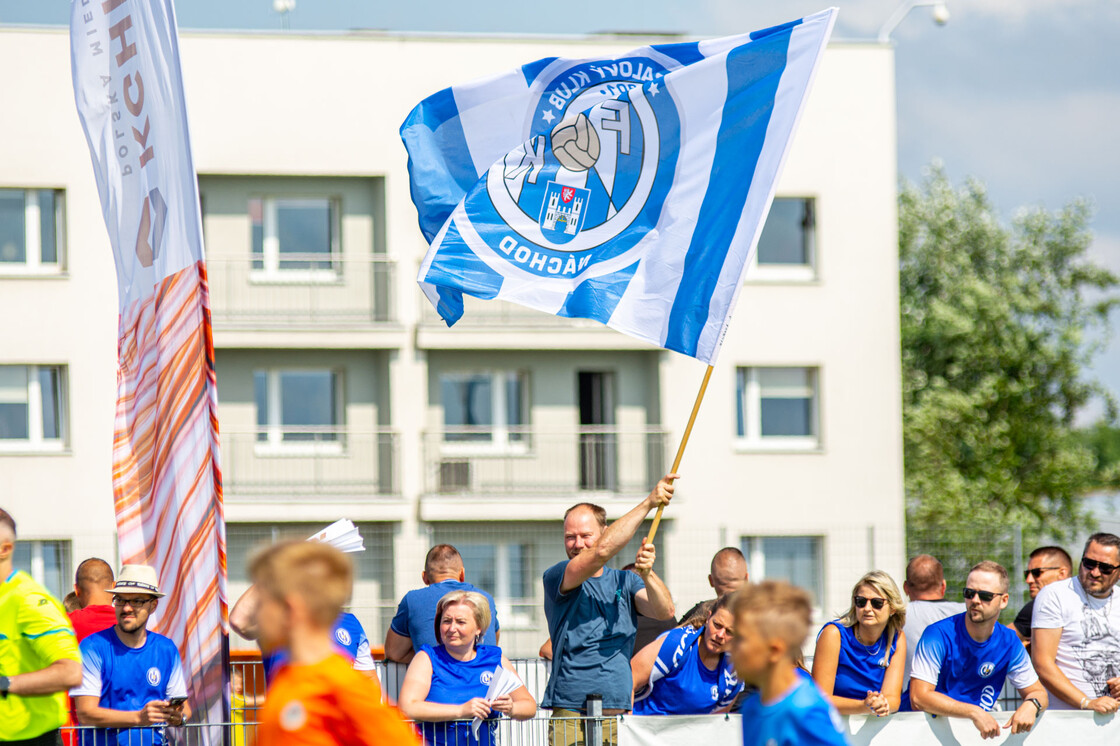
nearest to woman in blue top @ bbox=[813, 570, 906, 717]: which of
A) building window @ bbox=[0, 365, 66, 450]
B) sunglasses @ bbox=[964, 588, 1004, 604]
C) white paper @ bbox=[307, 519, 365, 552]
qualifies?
sunglasses @ bbox=[964, 588, 1004, 604]

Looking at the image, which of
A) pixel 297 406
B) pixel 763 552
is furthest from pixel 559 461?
pixel 297 406

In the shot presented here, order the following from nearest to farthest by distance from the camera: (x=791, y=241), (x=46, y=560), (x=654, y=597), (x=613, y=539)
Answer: (x=613, y=539)
(x=654, y=597)
(x=46, y=560)
(x=791, y=241)

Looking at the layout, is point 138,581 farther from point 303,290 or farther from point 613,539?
point 303,290

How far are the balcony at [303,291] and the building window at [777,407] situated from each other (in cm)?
689

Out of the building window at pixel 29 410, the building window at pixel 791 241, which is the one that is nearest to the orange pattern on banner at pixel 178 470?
the building window at pixel 29 410

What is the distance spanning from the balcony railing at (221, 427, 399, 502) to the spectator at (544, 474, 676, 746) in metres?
19.3

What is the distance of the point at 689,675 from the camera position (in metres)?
7.47

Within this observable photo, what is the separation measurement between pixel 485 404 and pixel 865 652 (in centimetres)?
2067

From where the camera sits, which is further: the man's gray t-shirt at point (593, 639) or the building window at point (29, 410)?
the building window at point (29, 410)

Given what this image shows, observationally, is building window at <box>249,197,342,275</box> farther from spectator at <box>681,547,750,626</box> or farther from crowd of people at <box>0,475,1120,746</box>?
crowd of people at <box>0,475,1120,746</box>

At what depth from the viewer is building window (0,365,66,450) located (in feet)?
84.4

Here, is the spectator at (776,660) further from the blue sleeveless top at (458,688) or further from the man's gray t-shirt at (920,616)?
the man's gray t-shirt at (920,616)

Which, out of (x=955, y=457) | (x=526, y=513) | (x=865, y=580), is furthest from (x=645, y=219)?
(x=955, y=457)

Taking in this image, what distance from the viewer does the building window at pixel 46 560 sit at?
23906mm
